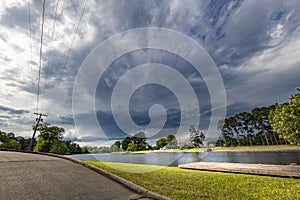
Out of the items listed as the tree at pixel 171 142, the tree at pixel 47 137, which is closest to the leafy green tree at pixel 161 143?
the tree at pixel 171 142

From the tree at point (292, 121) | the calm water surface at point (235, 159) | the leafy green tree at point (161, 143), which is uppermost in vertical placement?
the leafy green tree at point (161, 143)

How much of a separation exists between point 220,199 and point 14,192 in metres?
5.18

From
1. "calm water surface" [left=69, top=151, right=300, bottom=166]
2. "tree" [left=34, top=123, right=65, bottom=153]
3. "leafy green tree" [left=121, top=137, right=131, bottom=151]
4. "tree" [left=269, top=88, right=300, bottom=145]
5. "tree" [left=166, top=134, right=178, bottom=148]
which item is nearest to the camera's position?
"tree" [left=269, top=88, right=300, bottom=145]

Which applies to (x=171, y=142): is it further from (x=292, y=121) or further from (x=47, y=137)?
(x=292, y=121)

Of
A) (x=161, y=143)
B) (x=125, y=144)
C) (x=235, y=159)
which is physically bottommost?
(x=235, y=159)

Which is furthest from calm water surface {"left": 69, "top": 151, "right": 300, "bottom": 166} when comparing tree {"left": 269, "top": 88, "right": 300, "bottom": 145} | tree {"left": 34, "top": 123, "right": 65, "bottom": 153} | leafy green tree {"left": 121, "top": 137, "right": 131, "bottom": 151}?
leafy green tree {"left": 121, "top": 137, "right": 131, "bottom": 151}

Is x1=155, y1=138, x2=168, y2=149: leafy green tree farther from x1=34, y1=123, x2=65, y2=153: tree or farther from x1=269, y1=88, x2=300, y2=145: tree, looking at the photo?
x1=269, y1=88, x2=300, y2=145: tree

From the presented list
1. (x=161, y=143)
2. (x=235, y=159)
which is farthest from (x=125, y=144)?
(x=235, y=159)

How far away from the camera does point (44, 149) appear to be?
156 ft

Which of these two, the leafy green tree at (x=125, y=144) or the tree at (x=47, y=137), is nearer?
the tree at (x=47, y=137)

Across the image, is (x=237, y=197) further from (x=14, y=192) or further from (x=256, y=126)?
(x=256, y=126)

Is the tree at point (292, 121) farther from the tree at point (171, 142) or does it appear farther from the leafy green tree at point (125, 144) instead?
the leafy green tree at point (125, 144)

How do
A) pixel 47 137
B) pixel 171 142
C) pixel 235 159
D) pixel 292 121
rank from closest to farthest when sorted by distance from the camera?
pixel 292 121 → pixel 235 159 → pixel 47 137 → pixel 171 142

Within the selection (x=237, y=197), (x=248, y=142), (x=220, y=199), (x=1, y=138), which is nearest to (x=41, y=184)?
(x=220, y=199)
